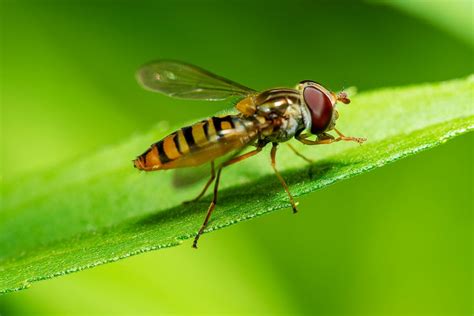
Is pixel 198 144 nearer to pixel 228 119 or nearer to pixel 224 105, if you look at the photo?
pixel 228 119

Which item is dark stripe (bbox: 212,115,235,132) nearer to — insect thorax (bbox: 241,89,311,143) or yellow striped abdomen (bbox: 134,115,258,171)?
yellow striped abdomen (bbox: 134,115,258,171)

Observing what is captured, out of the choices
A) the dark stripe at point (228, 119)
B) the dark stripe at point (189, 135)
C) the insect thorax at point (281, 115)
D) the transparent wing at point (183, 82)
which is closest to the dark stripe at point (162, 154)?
the dark stripe at point (189, 135)

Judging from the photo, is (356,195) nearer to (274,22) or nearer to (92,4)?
(274,22)

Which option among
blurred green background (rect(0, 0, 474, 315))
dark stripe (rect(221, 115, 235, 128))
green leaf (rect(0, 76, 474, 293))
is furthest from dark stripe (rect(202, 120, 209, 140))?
blurred green background (rect(0, 0, 474, 315))

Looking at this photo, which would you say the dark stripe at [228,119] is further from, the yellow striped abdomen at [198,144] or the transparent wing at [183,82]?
the transparent wing at [183,82]

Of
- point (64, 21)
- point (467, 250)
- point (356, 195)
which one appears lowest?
point (467, 250)

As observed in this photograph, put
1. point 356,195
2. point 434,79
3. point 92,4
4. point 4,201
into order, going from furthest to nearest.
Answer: point 92,4
point 434,79
point 356,195
point 4,201

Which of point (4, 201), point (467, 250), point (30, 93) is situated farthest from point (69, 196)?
point (467, 250)
